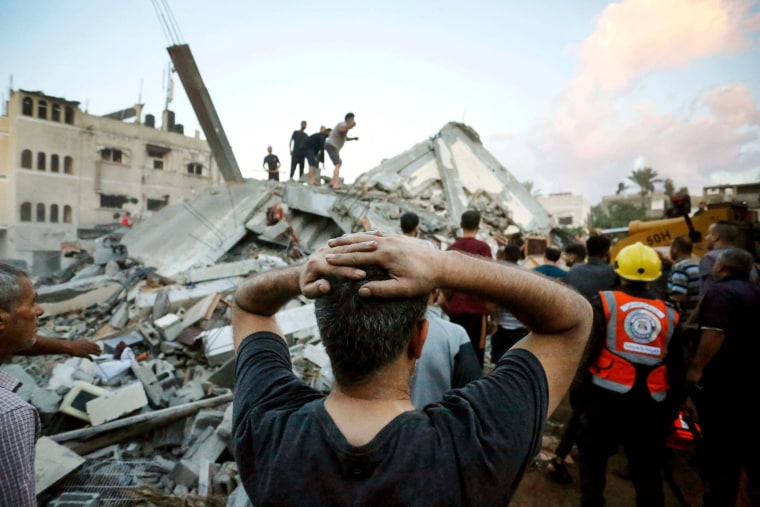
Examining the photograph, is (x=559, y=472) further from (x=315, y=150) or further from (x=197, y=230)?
(x=197, y=230)

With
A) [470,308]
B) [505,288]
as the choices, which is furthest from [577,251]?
[505,288]

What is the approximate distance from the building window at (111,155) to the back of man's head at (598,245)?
3044 centimetres

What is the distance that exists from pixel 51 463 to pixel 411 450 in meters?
3.49

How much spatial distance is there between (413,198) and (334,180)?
2021mm

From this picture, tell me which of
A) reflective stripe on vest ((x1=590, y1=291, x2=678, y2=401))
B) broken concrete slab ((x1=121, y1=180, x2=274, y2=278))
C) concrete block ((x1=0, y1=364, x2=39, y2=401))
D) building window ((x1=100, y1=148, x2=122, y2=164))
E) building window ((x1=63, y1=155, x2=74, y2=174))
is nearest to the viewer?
reflective stripe on vest ((x1=590, y1=291, x2=678, y2=401))

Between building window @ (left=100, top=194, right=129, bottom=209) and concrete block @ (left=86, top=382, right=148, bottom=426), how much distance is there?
1092 inches

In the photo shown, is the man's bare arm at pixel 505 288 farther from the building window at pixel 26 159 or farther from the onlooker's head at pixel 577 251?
the building window at pixel 26 159

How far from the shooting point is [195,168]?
101ft

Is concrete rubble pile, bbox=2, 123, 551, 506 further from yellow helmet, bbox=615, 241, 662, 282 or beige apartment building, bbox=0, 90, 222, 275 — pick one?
beige apartment building, bbox=0, 90, 222, 275

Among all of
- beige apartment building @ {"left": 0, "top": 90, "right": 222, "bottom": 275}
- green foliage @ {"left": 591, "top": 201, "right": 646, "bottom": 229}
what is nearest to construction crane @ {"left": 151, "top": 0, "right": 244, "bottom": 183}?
beige apartment building @ {"left": 0, "top": 90, "right": 222, "bottom": 275}

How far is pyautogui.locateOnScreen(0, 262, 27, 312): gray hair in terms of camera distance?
1.65 m

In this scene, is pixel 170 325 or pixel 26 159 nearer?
pixel 170 325

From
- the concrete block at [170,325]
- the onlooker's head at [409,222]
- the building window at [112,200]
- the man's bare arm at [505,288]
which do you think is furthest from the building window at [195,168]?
the man's bare arm at [505,288]

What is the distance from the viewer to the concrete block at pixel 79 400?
12.7 feet
